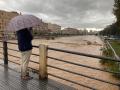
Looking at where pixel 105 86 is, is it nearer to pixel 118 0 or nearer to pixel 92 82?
pixel 92 82

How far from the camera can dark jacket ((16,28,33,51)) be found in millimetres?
6152

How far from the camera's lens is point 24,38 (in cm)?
617

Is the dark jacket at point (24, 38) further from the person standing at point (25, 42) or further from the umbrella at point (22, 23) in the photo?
the umbrella at point (22, 23)

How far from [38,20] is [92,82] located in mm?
10449

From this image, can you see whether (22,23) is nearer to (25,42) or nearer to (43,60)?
(25,42)

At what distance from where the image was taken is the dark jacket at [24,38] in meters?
6.15

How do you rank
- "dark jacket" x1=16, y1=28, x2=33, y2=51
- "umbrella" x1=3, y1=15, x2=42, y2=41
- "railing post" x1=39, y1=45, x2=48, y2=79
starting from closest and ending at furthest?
"umbrella" x1=3, y1=15, x2=42, y2=41
"dark jacket" x1=16, y1=28, x2=33, y2=51
"railing post" x1=39, y1=45, x2=48, y2=79

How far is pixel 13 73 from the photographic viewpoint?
24.1 feet

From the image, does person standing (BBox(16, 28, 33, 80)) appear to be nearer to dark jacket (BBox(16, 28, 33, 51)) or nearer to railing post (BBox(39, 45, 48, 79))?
dark jacket (BBox(16, 28, 33, 51))

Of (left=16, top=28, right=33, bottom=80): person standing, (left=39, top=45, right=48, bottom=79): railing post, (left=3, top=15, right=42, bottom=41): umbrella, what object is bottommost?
(left=39, top=45, right=48, bottom=79): railing post

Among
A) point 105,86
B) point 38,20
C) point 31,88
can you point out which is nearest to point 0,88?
point 31,88

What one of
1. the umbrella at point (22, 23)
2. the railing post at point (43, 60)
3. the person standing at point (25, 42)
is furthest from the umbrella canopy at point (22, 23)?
the railing post at point (43, 60)

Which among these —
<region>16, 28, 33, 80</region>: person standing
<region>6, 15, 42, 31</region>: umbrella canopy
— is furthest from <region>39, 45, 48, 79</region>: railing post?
<region>6, 15, 42, 31</region>: umbrella canopy

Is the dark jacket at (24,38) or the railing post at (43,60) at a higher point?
the dark jacket at (24,38)
